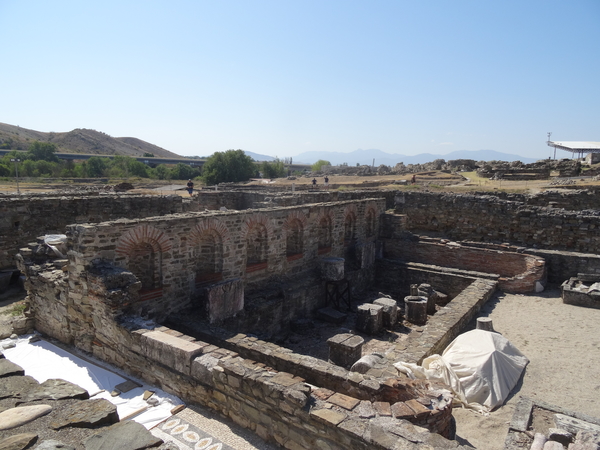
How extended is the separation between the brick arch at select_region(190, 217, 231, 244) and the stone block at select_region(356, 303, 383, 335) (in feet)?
13.4

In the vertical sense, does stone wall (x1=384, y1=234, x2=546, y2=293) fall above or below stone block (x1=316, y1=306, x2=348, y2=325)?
above

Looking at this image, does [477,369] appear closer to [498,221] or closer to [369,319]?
[369,319]

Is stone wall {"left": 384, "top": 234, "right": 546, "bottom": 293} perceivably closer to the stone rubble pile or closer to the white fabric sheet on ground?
the white fabric sheet on ground

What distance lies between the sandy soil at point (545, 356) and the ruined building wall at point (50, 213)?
38.2ft

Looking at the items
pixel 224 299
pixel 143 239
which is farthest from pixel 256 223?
pixel 143 239

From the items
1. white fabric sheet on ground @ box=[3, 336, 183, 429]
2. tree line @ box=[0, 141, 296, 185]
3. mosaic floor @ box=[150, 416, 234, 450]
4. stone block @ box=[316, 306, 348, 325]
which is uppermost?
tree line @ box=[0, 141, 296, 185]

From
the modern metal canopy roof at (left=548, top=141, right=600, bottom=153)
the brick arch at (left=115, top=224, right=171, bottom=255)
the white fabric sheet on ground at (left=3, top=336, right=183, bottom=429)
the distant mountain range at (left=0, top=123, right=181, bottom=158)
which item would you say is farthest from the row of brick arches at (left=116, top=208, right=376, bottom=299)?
the distant mountain range at (left=0, top=123, right=181, bottom=158)

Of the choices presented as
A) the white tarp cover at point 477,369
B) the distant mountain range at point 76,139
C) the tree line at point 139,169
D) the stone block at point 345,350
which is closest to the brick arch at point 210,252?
the stone block at point 345,350

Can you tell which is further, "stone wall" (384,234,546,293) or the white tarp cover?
"stone wall" (384,234,546,293)

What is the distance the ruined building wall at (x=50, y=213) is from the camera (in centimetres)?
1099

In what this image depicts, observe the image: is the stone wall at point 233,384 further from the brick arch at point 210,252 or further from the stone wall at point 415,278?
the stone wall at point 415,278

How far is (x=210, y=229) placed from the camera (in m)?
8.70

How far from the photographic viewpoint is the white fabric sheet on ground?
5.52 meters

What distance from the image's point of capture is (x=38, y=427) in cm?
470
